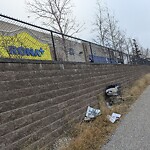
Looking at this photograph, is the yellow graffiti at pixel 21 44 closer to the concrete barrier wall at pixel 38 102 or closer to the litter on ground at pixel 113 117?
the concrete barrier wall at pixel 38 102

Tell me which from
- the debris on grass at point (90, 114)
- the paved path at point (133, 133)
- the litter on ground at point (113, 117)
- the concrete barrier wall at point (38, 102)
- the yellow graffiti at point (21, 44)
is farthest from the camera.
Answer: the debris on grass at point (90, 114)

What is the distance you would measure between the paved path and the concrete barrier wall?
4.54 ft

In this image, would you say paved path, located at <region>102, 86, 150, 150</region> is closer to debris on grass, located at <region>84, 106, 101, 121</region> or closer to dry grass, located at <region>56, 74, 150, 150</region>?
dry grass, located at <region>56, 74, 150, 150</region>

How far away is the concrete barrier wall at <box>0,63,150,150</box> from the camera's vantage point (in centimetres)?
583

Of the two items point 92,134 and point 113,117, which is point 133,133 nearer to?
point 92,134

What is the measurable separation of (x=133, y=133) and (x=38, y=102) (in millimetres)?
2590

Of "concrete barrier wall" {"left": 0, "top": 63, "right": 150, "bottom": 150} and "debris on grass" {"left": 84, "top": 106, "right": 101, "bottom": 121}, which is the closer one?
"concrete barrier wall" {"left": 0, "top": 63, "right": 150, "bottom": 150}

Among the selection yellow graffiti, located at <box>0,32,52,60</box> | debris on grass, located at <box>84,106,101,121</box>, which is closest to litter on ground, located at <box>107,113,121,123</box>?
debris on grass, located at <box>84,106,101,121</box>

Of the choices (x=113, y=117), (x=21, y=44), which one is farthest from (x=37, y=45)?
(x=113, y=117)

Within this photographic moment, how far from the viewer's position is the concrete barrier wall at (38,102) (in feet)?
19.1

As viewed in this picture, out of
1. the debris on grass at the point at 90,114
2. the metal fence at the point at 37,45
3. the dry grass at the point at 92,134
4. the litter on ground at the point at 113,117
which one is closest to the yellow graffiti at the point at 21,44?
the metal fence at the point at 37,45

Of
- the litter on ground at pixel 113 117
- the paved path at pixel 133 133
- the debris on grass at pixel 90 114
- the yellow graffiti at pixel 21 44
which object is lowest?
the paved path at pixel 133 133

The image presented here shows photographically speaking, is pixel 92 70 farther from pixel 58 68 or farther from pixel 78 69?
pixel 58 68

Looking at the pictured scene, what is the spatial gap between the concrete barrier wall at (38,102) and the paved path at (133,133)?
138 centimetres
